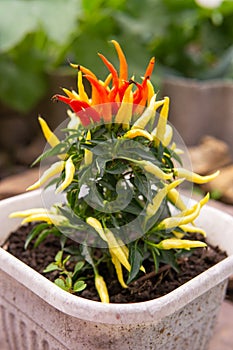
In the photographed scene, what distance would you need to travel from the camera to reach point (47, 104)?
6.25ft

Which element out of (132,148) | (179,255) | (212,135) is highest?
(132,148)

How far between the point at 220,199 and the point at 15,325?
2.68ft

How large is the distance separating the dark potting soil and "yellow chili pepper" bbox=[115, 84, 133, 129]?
0.21m

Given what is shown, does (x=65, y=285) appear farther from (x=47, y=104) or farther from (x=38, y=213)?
(x=47, y=104)

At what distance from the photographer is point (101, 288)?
708 mm

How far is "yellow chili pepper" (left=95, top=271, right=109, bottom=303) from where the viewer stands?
0.69 metres

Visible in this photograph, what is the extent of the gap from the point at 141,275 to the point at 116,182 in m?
0.14

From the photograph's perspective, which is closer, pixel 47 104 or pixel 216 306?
pixel 216 306

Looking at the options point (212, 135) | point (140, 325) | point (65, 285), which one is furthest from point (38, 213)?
point (212, 135)

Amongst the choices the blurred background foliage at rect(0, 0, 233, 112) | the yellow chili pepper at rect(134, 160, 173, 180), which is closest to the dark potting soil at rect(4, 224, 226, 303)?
the yellow chili pepper at rect(134, 160, 173, 180)

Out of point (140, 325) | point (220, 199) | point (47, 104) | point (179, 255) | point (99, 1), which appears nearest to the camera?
point (140, 325)

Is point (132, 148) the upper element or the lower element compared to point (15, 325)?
upper

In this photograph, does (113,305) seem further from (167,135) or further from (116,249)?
(167,135)

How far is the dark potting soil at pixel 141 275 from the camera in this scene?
72 centimetres
